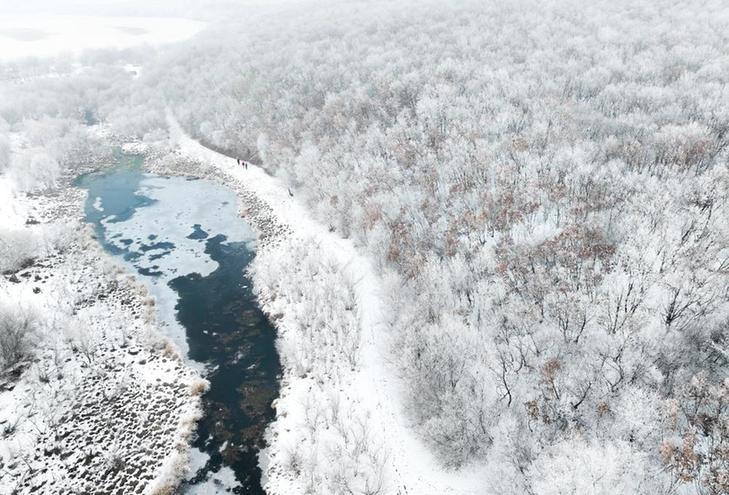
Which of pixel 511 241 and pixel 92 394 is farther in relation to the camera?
pixel 511 241

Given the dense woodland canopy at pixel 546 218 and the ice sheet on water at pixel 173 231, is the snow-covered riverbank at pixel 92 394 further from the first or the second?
the dense woodland canopy at pixel 546 218

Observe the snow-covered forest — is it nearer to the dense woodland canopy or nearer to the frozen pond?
the dense woodland canopy

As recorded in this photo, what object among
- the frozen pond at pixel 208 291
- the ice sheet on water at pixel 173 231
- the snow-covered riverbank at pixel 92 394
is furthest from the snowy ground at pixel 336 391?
the ice sheet on water at pixel 173 231

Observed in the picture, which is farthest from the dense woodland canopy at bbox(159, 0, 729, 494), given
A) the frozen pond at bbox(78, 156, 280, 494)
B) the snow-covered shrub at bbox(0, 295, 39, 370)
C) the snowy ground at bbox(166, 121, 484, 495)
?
the snow-covered shrub at bbox(0, 295, 39, 370)

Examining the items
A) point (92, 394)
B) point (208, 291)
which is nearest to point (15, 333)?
point (92, 394)

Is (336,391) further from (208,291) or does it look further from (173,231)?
(173,231)

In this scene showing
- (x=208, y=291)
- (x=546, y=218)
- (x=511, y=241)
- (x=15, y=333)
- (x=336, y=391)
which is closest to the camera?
(x=336, y=391)

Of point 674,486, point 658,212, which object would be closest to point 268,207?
point 658,212
